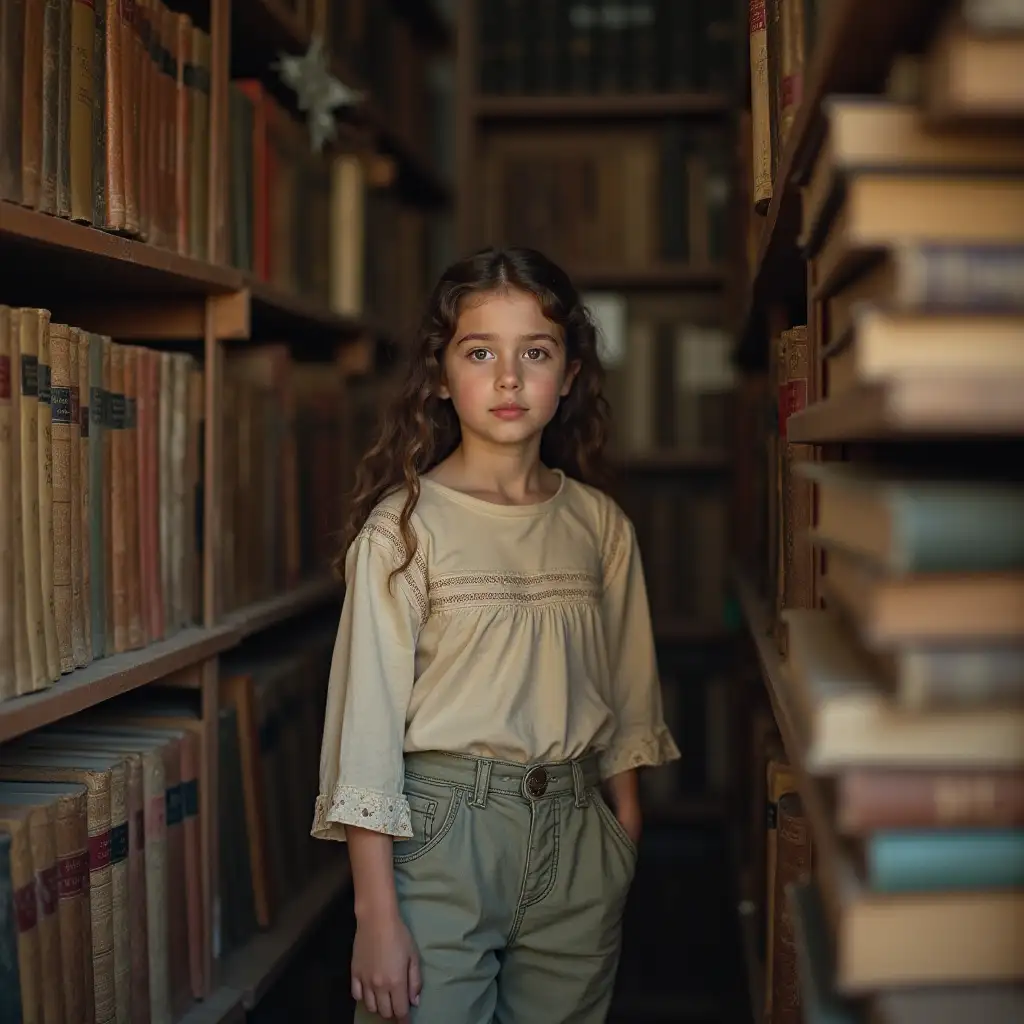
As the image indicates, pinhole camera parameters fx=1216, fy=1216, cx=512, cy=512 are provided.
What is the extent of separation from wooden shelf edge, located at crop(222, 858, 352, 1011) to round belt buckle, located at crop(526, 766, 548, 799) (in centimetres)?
58

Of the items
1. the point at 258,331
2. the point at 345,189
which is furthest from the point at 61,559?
the point at 345,189

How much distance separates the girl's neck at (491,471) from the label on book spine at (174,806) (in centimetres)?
53

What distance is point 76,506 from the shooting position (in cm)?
136

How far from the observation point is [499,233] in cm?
293

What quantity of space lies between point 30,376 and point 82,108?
0.33 meters

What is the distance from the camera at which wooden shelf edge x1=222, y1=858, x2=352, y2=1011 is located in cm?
174

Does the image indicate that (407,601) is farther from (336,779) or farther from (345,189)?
(345,189)

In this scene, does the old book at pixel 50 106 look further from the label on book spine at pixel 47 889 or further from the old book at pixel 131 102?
the label on book spine at pixel 47 889

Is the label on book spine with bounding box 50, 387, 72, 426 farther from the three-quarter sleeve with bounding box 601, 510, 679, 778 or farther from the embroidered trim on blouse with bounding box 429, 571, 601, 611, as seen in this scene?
the three-quarter sleeve with bounding box 601, 510, 679, 778

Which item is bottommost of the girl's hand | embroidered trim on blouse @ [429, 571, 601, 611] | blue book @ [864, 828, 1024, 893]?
the girl's hand

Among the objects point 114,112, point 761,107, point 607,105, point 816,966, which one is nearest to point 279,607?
point 114,112

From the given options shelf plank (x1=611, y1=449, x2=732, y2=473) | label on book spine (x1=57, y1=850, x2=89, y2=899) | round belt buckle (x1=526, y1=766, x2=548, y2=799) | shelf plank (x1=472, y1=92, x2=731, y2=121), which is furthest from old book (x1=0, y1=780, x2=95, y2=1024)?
shelf plank (x1=472, y1=92, x2=731, y2=121)

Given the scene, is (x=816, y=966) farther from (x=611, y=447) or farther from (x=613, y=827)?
(x=611, y=447)

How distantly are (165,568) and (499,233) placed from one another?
5.18 feet
